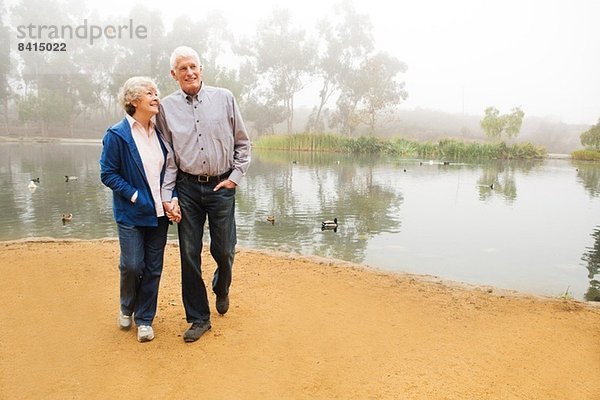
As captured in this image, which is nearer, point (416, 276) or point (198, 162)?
point (198, 162)

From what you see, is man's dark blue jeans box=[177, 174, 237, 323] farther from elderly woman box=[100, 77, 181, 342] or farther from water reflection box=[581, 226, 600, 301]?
water reflection box=[581, 226, 600, 301]

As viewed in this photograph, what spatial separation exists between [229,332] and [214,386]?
0.77m

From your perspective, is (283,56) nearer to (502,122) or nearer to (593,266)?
(502,122)

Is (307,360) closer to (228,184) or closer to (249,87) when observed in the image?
(228,184)

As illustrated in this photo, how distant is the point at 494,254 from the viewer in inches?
292

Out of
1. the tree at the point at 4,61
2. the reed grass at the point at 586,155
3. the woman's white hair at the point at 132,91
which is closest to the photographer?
the woman's white hair at the point at 132,91

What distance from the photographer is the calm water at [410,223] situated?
671 cm

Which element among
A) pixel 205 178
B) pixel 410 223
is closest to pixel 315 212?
pixel 410 223

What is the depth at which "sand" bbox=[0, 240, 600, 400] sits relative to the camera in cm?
268

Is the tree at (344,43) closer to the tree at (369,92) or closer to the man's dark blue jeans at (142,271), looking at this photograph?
the tree at (369,92)

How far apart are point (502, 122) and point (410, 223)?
119 ft

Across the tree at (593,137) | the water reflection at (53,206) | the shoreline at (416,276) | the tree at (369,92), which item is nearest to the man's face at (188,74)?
the shoreline at (416,276)

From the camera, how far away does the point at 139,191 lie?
126 inches

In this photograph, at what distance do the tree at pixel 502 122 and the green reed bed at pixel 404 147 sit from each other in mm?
3983
